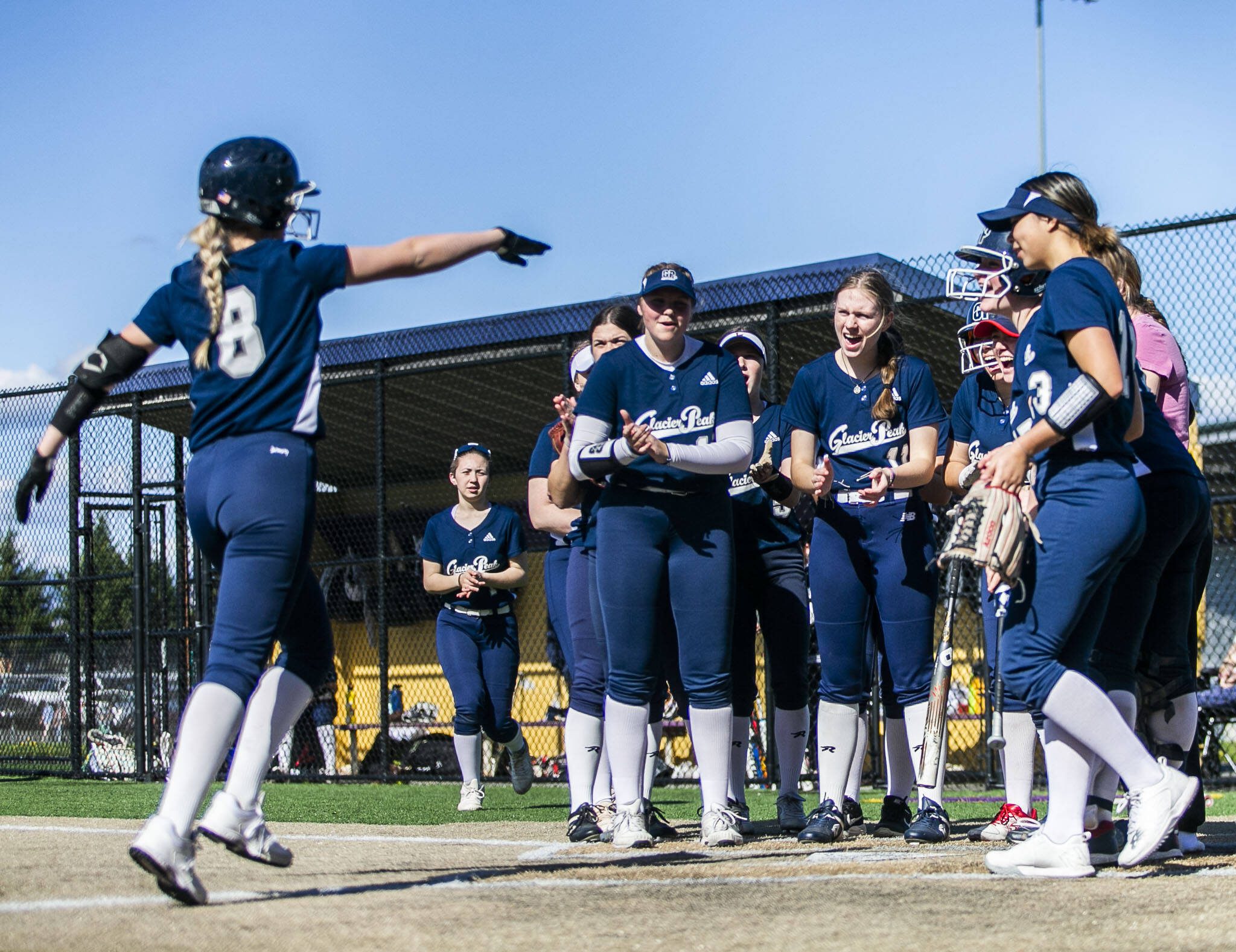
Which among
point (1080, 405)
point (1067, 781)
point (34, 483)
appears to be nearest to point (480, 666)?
point (34, 483)

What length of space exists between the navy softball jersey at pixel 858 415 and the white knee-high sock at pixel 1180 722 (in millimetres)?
1348

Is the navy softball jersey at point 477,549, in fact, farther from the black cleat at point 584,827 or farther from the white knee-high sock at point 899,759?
the white knee-high sock at point 899,759

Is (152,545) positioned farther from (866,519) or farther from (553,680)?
(866,519)

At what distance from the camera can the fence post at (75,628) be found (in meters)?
12.1

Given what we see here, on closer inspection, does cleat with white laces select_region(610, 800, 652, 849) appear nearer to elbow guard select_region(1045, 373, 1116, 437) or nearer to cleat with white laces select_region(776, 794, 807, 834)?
cleat with white laces select_region(776, 794, 807, 834)

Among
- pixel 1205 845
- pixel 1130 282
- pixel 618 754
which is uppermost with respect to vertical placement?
pixel 1130 282

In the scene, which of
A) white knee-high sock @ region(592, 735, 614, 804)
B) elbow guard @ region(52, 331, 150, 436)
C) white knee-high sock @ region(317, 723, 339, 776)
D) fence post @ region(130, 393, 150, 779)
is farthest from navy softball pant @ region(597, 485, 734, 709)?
white knee-high sock @ region(317, 723, 339, 776)

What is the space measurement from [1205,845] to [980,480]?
1.90m

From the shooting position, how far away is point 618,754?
16.2ft

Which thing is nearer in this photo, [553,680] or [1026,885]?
[1026,885]

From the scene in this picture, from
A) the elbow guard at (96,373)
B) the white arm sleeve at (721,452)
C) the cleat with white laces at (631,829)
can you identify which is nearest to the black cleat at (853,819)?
the cleat with white laces at (631,829)

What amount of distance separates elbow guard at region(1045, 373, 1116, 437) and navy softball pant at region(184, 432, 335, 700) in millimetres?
2011

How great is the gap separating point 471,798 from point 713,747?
3442mm

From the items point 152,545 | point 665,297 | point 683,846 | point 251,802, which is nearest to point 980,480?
point 665,297
